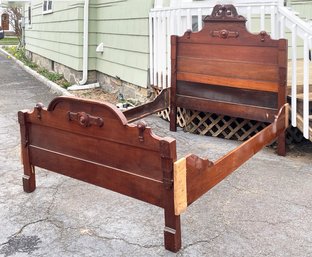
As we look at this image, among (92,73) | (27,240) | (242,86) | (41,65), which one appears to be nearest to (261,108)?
(242,86)

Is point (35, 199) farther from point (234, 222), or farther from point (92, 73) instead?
point (92, 73)

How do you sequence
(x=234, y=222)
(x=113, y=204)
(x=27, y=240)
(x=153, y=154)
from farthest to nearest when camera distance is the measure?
(x=113, y=204), (x=234, y=222), (x=27, y=240), (x=153, y=154)

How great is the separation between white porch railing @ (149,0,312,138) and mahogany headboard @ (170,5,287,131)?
19 centimetres

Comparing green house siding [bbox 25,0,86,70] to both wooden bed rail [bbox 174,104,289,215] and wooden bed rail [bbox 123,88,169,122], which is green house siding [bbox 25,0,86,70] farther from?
wooden bed rail [bbox 174,104,289,215]

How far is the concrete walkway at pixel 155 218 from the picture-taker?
2.54m

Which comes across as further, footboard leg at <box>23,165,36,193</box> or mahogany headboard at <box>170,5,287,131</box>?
mahogany headboard at <box>170,5,287,131</box>

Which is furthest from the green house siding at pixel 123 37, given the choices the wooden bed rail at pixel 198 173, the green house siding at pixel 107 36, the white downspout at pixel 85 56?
the wooden bed rail at pixel 198 173

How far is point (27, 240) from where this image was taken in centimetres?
263

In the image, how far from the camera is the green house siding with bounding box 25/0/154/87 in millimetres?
6251

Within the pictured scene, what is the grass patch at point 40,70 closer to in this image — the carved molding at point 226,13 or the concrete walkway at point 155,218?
the carved molding at point 226,13

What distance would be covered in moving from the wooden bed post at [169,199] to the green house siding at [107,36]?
3.88 m

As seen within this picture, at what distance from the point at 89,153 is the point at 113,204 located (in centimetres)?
57

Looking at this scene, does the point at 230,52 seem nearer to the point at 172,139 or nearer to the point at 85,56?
the point at 172,139

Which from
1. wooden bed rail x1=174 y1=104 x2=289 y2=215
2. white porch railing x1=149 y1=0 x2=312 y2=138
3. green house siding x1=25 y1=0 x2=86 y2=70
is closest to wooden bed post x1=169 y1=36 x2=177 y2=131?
white porch railing x1=149 y1=0 x2=312 y2=138
